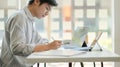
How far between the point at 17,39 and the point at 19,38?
0.02 meters

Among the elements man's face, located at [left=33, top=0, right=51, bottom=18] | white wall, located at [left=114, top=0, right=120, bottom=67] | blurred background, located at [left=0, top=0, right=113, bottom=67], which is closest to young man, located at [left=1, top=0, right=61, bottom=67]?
man's face, located at [left=33, top=0, right=51, bottom=18]

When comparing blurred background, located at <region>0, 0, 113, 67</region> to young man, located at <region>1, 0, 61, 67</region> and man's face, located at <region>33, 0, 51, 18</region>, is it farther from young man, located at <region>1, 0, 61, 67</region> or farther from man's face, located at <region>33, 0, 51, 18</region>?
man's face, located at <region>33, 0, 51, 18</region>

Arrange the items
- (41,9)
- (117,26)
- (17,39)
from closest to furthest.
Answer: (17,39) → (41,9) → (117,26)

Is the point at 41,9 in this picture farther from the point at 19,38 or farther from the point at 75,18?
the point at 75,18

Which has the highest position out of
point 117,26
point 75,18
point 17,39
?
point 75,18

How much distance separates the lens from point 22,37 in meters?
1.55

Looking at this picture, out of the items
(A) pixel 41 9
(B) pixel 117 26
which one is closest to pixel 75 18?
(B) pixel 117 26

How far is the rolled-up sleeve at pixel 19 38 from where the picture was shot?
1.53 meters

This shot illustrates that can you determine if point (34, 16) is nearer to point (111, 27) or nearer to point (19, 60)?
point (19, 60)

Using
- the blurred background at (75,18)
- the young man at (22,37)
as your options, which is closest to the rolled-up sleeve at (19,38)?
the young man at (22,37)

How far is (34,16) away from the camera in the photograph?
1.85 m

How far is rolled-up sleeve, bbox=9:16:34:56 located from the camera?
1529mm

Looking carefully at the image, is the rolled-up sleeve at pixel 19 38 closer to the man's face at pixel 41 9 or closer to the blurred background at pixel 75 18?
the man's face at pixel 41 9

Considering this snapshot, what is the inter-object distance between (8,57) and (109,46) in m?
1.55
